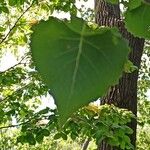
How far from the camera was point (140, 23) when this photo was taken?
10.6 inches

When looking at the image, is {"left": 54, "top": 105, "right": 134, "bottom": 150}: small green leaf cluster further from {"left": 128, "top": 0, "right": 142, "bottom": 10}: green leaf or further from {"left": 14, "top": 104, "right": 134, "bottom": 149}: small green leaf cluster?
{"left": 128, "top": 0, "right": 142, "bottom": 10}: green leaf

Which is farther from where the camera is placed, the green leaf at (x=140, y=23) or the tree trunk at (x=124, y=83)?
the tree trunk at (x=124, y=83)

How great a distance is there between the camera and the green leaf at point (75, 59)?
0.64 ft

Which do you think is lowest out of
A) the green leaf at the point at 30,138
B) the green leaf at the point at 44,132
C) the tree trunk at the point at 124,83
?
the green leaf at the point at 30,138

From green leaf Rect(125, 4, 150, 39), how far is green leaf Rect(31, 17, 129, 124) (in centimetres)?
4

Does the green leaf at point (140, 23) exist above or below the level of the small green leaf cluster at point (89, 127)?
above

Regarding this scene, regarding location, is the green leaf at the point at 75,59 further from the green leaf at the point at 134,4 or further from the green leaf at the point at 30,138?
the green leaf at the point at 30,138

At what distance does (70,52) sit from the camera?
0.71ft

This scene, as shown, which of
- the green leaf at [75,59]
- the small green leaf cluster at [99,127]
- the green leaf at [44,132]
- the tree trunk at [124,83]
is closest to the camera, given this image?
the green leaf at [75,59]

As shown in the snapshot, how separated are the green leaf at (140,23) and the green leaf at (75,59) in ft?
0.14

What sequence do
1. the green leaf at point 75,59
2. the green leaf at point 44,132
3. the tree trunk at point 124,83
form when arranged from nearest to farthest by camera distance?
the green leaf at point 75,59 → the green leaf at point 44,132 → the tree trunk at point 124,83

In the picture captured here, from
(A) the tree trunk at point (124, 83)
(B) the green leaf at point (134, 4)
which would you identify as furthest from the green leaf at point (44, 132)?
(B) the green leaf at point (134, 4)

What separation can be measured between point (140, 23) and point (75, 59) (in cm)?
7

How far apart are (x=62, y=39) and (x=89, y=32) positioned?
0.02m
